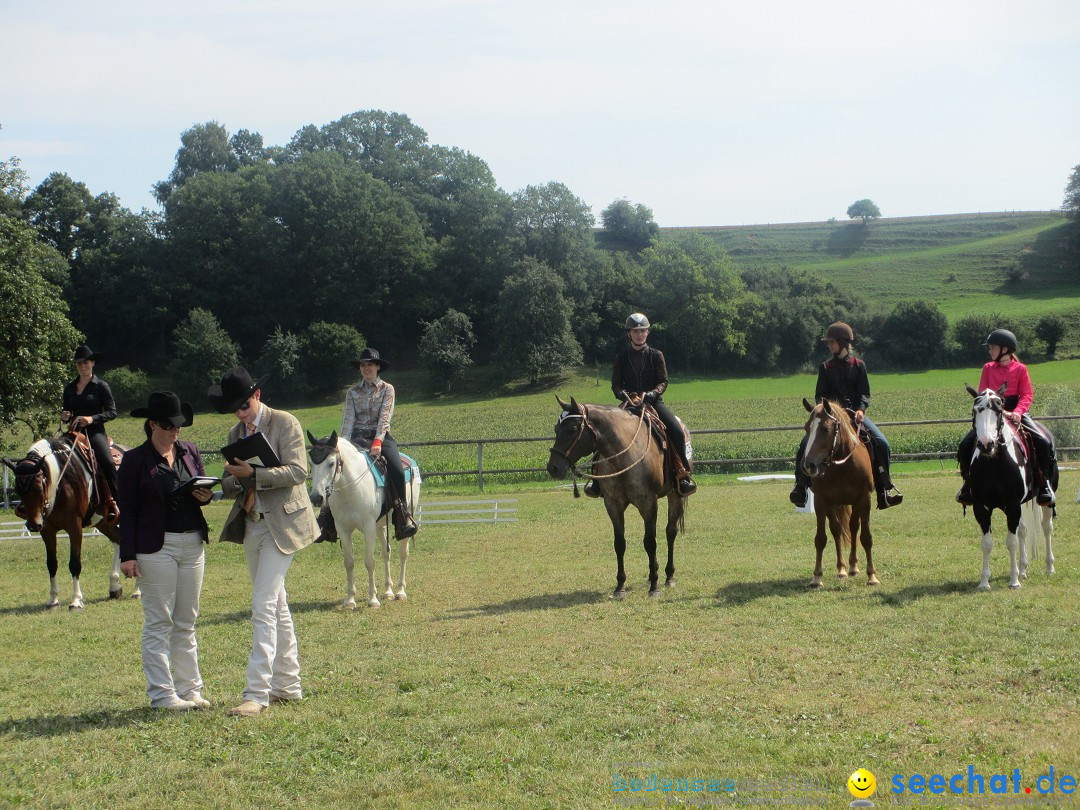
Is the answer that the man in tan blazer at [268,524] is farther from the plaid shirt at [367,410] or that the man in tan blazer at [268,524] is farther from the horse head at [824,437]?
the horse head at [824,437]

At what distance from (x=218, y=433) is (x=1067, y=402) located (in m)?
36.7

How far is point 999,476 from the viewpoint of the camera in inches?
410

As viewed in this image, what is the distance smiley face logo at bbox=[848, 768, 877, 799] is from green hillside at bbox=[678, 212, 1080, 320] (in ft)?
219

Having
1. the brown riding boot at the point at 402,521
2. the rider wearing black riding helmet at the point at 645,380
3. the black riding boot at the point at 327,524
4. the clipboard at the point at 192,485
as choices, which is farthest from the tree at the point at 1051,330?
the clipboard at the point at 192,485

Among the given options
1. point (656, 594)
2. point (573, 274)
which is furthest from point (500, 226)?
point (656, 594)

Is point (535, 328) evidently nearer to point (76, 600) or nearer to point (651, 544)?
point (76, 600)

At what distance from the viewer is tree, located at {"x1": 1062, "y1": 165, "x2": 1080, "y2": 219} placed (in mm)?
87188

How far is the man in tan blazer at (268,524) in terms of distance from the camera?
6676mm

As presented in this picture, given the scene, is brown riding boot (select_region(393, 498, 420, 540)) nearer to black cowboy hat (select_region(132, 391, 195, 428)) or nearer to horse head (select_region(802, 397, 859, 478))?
horse head (select_region(802, 397, 859, 478))

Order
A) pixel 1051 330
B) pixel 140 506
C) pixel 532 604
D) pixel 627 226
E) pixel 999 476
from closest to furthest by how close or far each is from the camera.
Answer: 1. pixel 140 506
2. pixel 999 476
3. pixel 532 604
4. pixel 1051 330
5. pixel 627 226

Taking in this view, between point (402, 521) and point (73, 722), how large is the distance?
5195 mm

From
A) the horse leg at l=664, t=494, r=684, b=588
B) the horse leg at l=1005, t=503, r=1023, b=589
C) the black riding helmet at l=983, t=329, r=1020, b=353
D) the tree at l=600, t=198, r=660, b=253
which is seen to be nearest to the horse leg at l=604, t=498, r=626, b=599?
the horse leg at l=664, t=494, r=684, b=588

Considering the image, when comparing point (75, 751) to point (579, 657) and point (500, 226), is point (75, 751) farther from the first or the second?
point (500, 226)

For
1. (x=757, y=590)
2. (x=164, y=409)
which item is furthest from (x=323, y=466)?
(x=757, y=590)
